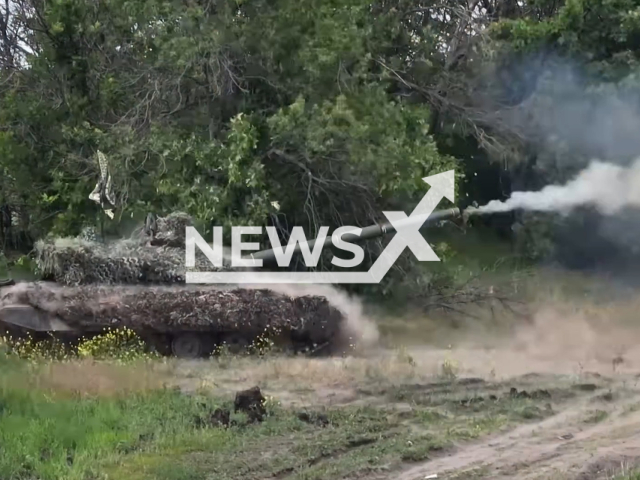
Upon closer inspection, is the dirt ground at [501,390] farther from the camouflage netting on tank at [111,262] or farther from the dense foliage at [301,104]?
the dense foliage at [301,104]

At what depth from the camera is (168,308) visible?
12.0 meters

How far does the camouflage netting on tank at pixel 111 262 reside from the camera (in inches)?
487

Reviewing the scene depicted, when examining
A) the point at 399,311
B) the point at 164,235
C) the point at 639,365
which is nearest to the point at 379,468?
the point at 639,365

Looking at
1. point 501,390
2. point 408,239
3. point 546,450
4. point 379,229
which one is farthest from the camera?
point 408,239

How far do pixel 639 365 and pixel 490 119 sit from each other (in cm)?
717

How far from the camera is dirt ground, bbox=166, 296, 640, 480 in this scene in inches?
289

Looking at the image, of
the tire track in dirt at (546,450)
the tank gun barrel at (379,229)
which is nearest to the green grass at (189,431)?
the tire track in dirt at (546,450)

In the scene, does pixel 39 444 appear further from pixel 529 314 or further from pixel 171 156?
pixel 529 314

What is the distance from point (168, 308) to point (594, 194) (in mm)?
7063

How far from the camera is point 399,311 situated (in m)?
15.3

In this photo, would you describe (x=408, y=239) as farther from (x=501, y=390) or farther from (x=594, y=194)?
(x=501, y=390)

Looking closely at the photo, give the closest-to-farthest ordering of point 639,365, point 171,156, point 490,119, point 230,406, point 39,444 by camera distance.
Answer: point 39,444
point 230,406
point 639,365
point 171,156
point 490,119

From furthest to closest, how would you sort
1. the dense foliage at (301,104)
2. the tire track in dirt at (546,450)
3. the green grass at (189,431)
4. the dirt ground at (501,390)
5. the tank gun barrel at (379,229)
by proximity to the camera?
the dense foliage at (301,104)
the tank gun barrel at (379,229)
the dirt ground at (501,390)
the tire track in dirt at (546,450)
the green grass at (189,431)

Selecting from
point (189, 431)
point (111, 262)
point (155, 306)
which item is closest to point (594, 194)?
point (155, 306)
